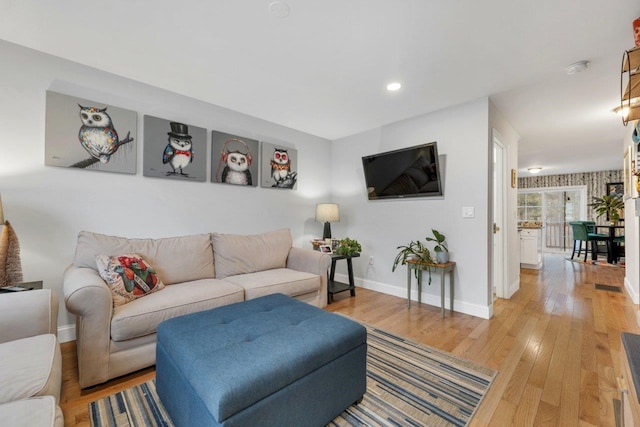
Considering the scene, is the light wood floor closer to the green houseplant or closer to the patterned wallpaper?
the green houseplant

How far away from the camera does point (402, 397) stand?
157 cm

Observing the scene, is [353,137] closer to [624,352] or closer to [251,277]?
[251,277]

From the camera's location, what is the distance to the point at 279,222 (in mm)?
3635

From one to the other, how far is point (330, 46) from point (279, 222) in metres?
2.23

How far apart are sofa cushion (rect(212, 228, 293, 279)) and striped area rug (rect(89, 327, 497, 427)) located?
115 cm

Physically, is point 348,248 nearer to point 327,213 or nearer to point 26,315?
point 327,213

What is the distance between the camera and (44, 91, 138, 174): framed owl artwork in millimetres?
2111

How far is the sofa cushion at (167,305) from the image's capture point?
1.66m

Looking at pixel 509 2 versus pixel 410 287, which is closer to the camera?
pixel 509 2

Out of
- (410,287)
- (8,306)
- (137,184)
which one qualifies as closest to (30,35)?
(137,184)

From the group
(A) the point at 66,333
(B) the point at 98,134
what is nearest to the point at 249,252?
(A) the point at 66,333

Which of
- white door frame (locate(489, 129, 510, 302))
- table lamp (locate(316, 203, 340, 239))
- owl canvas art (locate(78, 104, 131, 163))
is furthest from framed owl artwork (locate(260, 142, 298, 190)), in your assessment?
white door frame (locate(489, 129, 510, 302))

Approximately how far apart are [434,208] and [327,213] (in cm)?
136

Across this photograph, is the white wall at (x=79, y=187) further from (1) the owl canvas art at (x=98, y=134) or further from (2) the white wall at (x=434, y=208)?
(2) the white wall at (x=434, y=208)
